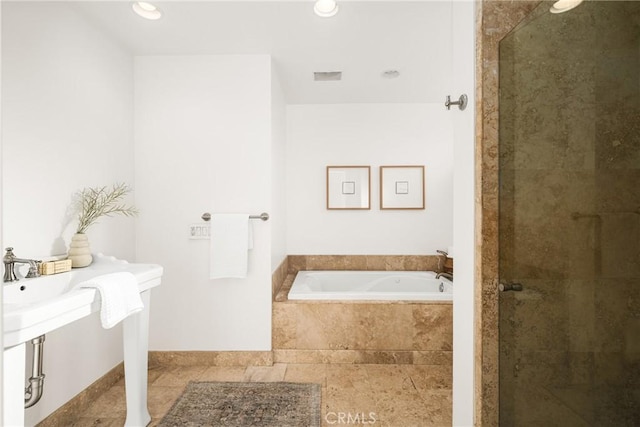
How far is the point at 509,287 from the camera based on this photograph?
1138 millimetres

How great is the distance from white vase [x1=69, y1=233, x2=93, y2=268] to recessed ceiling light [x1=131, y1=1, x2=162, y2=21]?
1.26 metres

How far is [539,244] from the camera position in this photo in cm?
105

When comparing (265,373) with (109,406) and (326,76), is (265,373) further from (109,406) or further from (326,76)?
(326,76)

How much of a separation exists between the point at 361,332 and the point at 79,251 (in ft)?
5.86

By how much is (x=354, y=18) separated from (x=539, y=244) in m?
1.59

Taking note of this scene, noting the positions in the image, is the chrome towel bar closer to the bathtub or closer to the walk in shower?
the bathtub

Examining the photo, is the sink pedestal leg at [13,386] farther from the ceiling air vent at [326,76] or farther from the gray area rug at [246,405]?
the ceiling air vent at [326,76]

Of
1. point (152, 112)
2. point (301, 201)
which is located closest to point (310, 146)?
point (301, 201)

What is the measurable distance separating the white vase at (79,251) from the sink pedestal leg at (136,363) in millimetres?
344

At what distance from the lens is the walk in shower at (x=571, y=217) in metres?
0.81

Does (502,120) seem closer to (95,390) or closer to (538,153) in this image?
(538,153)

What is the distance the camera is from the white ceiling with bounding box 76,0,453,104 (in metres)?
1.88

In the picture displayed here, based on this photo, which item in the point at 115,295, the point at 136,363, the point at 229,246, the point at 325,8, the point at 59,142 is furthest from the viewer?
the point at 229,246

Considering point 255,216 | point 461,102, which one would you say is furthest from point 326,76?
point 461,102
